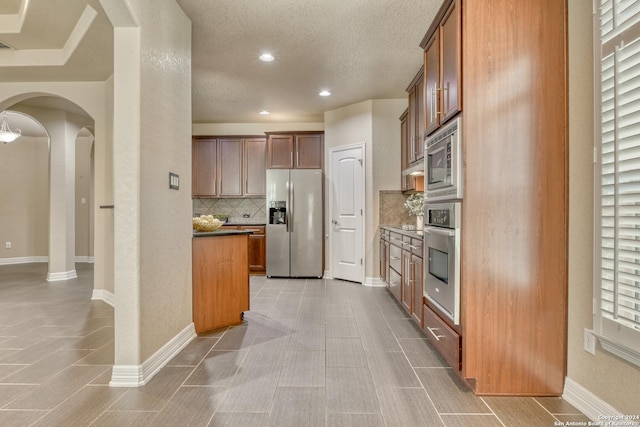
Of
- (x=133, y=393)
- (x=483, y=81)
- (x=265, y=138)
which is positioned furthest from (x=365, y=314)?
(x=265, y=138)

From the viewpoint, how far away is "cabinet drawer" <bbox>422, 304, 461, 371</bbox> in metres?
2.11

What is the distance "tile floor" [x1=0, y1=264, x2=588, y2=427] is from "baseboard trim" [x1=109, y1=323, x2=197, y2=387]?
0.17 ft

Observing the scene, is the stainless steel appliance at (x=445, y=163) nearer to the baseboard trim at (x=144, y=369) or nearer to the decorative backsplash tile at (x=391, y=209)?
the baseboard trim at (x=144, y=369)

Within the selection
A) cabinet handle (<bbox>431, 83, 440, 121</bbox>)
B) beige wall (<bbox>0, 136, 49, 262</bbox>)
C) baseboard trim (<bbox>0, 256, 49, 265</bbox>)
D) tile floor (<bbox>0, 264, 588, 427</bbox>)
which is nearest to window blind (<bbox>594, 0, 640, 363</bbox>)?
tile floor (<bbox>0, 264, 588, 427</bbox>)

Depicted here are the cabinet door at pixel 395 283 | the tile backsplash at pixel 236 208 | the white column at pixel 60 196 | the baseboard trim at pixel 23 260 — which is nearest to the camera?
the cabinet door at pixel 395 283

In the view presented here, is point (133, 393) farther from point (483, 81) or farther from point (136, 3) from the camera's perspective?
point (483, 81)

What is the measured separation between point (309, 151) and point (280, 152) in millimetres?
506

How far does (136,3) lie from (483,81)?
2.17 meters

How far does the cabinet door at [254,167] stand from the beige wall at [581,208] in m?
5.11

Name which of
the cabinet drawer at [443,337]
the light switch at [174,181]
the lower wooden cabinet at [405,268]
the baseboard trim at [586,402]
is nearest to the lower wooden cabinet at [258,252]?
the lower wooden cabinet at [405,268]

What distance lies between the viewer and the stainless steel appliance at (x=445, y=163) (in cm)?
207

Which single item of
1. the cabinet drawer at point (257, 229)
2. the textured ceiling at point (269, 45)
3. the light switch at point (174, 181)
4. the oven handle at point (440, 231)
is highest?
the textured ceiling at point (269, 45)

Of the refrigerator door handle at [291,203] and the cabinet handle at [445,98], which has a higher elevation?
the cabinet handle at [445,98]

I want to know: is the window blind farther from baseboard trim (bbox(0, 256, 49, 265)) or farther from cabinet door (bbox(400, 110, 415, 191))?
baseboard trim (bbox(0, 256, 49, 265))
